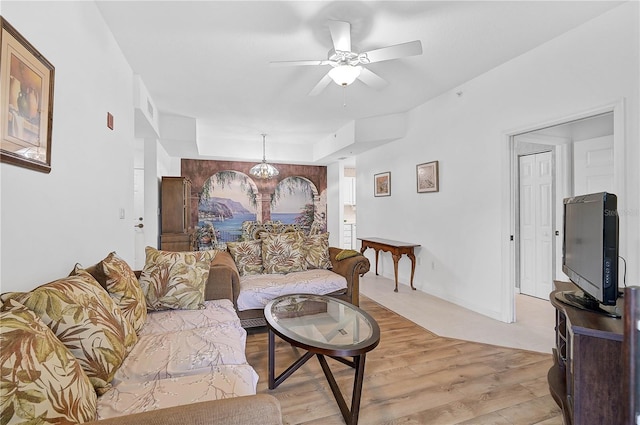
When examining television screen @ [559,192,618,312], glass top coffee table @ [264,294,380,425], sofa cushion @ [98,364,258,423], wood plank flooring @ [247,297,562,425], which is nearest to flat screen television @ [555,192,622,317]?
television screen @ [559,192,618,312]

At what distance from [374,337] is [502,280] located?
7.47 feet

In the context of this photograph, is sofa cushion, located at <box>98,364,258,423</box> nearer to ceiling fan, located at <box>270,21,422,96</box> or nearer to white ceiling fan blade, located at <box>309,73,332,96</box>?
ceiling fan, located at <box>270,21,422,96</box>

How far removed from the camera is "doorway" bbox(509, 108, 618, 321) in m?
3.57

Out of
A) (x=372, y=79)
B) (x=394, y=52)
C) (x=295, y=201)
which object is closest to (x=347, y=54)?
(x=394, y=52)

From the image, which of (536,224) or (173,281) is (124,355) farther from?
(536,224)

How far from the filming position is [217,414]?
84cm

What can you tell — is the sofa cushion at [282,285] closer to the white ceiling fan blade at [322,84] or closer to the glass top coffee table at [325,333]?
the glass top coffee table at [325,333]

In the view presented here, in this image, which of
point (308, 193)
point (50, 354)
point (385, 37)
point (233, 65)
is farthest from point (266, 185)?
point (50, 354)

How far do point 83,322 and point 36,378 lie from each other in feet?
1.47

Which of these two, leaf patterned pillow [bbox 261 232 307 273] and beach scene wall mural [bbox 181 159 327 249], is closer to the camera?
leaf patterned pillow [bbox 261 232 307 273]

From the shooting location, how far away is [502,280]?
3.32 m

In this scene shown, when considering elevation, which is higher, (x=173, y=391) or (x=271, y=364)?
(x=173, y=391)

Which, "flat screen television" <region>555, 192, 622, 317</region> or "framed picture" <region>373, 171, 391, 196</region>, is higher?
"framed picture" <region>373, 171, 391, 196</region>

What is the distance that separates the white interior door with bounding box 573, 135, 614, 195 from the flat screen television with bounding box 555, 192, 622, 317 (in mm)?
2201
